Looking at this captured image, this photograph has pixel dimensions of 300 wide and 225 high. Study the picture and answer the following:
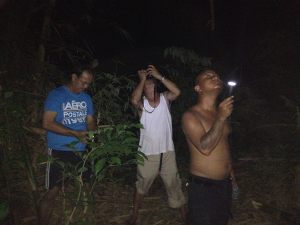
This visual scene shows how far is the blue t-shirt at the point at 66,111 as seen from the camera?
4527 mm

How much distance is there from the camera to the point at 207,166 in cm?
375

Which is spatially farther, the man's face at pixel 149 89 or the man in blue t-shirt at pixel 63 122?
the man's face at pixel 149 89

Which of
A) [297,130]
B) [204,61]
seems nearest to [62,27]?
[204,61]

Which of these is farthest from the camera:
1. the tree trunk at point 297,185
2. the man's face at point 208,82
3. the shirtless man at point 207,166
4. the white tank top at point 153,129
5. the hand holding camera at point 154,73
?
the tree trunk at point 297,185

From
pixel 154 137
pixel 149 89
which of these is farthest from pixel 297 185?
pixel 149 89

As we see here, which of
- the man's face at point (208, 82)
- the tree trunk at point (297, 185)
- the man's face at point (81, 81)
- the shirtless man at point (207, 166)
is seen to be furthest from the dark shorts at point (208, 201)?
the tree trunk at point (297, 185)

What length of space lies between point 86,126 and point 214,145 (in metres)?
1.78

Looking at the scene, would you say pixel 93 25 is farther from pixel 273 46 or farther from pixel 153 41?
pixel 273 46

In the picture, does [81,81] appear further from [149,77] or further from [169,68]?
[169,68]

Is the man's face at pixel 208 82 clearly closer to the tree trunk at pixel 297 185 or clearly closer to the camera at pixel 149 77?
the camera at pixel 149 77

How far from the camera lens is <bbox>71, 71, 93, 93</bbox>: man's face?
4586 mm

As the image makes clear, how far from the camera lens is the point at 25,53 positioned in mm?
5898

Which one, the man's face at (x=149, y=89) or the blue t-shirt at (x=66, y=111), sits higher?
the man's face at (x=149, y=89)

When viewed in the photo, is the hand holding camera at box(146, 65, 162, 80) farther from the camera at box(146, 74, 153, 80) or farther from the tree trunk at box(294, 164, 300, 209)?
the tree trunk at box(294, 164, 300, 209)
